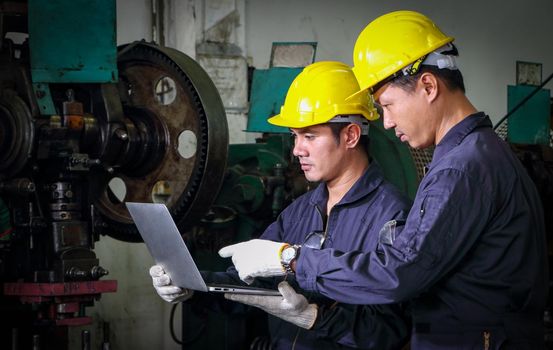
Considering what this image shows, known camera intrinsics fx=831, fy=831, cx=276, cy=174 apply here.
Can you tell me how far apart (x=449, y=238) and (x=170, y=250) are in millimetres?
723

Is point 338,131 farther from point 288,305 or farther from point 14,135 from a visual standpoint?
point 14,135

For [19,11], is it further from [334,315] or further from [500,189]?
[500,189]

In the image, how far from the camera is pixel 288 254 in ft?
6.01

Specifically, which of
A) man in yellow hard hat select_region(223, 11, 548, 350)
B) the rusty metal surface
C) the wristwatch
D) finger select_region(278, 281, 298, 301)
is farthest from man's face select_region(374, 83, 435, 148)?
the rusty metal surface

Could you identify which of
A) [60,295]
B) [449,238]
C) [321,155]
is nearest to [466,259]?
[449,238]

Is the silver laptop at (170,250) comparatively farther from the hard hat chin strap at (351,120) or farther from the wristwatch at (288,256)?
the hard hat chin strap at (351,120)

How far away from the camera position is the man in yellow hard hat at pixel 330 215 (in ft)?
6.61

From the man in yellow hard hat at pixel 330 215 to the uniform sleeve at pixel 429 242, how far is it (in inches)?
10.4

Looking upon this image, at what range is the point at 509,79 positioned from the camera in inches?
261

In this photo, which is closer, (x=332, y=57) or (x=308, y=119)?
(x=308, y=119)

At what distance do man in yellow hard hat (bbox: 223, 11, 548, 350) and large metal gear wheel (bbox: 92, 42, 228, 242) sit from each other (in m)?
1.36

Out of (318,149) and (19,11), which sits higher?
(19,11)

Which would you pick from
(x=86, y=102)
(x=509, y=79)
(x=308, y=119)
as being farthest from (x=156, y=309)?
(x=509, y=79)

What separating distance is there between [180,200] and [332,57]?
2557 mm
